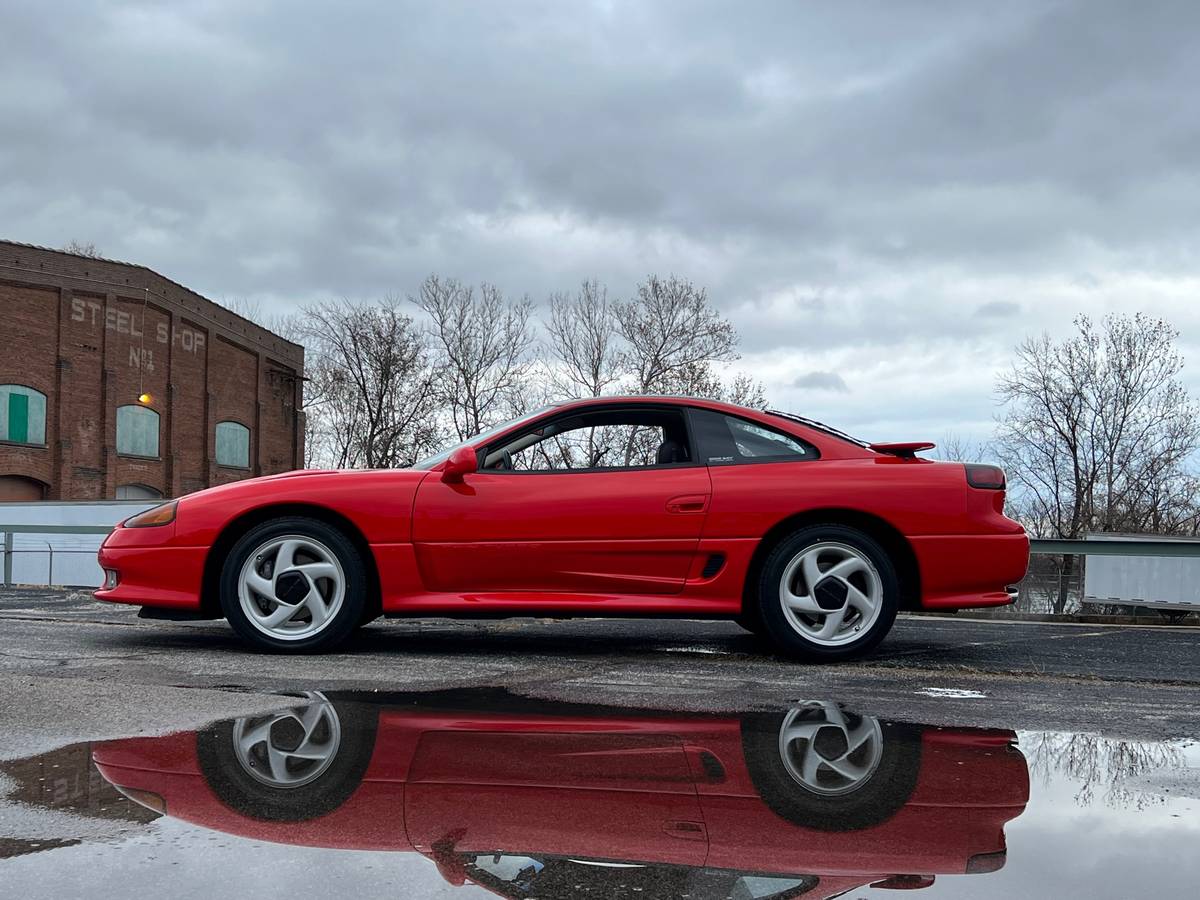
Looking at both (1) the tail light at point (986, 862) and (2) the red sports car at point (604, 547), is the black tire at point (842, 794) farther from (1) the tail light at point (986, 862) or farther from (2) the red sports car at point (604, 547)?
(2) the red sports car at point (604, 547)

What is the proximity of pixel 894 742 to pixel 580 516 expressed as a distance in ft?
8.18

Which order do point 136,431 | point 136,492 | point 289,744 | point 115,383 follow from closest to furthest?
point 289,744
point 115,383
point 136,431
point 136,492

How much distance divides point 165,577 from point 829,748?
3.89 metres

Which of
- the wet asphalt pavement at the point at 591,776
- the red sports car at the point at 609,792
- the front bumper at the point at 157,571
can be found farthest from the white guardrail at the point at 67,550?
the red sports car at the point at 609,792

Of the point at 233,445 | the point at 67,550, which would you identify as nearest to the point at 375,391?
the point at 233,445

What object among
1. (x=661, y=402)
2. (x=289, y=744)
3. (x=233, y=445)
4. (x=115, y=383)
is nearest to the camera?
(x=289, y=744)

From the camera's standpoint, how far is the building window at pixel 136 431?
4150 centimetres

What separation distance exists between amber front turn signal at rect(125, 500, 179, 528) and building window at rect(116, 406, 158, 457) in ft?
125

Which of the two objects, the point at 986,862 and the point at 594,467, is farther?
the point at 594,467

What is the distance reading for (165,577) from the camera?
5.98 m

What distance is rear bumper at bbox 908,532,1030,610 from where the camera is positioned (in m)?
5.85

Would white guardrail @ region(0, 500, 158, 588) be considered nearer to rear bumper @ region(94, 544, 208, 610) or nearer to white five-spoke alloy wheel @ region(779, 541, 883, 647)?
rear bumper @ region(94, 544, 208, 610)

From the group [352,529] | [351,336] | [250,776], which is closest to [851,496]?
[352,529]

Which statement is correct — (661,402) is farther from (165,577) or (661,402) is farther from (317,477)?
(165,577)
